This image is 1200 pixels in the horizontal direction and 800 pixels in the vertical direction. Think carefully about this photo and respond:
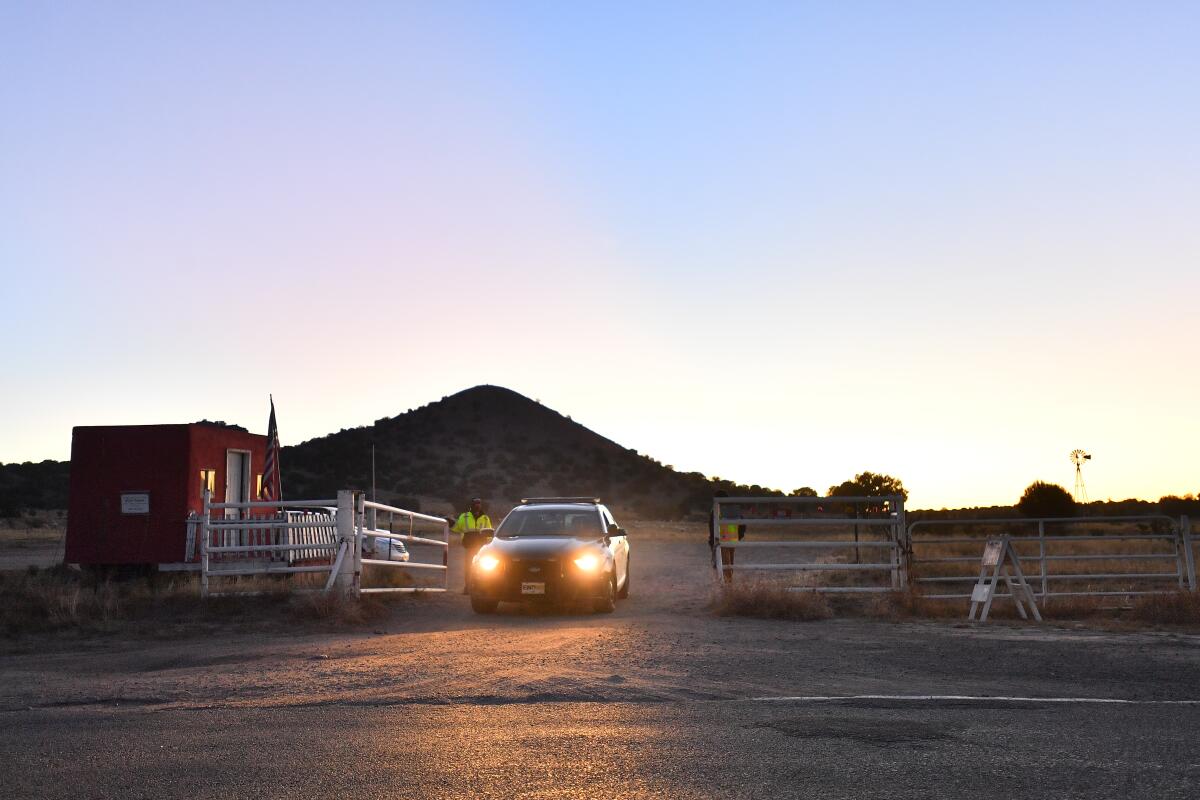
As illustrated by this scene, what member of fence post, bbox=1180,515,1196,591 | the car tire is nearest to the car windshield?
the car tire

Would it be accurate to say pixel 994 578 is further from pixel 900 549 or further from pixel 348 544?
pixel 348 544

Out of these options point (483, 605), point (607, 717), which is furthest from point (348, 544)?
point (607, 717)

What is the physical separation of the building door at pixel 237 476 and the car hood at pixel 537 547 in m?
10.5

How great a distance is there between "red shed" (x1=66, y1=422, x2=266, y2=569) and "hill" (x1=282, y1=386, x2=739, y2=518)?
55.5 meters

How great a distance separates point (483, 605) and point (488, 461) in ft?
279

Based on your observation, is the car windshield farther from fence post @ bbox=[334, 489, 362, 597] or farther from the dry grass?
the dry grass

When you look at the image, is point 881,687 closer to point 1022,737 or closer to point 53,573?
point 1022,737

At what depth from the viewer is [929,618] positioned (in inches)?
643

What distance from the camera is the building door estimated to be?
2522 centimetres

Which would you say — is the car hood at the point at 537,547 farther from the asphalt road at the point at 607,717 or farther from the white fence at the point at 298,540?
the asphalt road at the point at 607,717

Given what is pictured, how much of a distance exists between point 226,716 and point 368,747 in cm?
167

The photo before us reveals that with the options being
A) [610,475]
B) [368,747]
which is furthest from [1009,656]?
[610,475]

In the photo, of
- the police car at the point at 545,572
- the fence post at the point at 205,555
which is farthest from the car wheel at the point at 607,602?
the fence post at the point at 205,555

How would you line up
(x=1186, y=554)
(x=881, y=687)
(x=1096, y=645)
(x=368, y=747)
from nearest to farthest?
(x=368, y=747)
(x=881, y=687)
(x=1096, y=645)
(x=1186, y=554)
